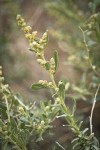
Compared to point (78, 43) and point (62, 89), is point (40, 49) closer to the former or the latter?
point (62, 89)

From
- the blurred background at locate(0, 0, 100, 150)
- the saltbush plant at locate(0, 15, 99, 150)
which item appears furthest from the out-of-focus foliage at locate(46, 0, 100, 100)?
the saltbush plant at locate(0, 15, 99, 150)

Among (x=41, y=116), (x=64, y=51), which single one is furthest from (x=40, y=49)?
(x=64, y=51)

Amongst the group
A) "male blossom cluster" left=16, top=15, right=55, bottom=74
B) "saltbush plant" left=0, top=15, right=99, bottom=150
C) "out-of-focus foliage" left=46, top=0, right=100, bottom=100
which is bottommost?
"saltbush plant" left=0, top=15, right=99, bottom=150

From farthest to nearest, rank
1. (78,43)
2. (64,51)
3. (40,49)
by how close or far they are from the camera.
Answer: (64,51), (78,43), (40,49)

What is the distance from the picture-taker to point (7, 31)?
259 centimetres

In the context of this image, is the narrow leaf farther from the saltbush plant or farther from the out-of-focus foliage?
the out-of-focus foliage

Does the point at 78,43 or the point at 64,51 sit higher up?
the point at 64,51

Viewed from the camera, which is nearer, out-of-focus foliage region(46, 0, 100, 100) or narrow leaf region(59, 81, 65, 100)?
narrow leaf region(59, 81, 65, 100)

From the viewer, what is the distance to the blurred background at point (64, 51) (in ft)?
4.93

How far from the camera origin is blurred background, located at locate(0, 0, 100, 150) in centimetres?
150

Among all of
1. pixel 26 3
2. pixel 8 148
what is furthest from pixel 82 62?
pixel 26 3

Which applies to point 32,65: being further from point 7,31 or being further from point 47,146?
point 47,146

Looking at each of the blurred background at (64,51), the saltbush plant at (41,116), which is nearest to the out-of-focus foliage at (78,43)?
the blurred background at (64,51)

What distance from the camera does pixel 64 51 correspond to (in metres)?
2.37
